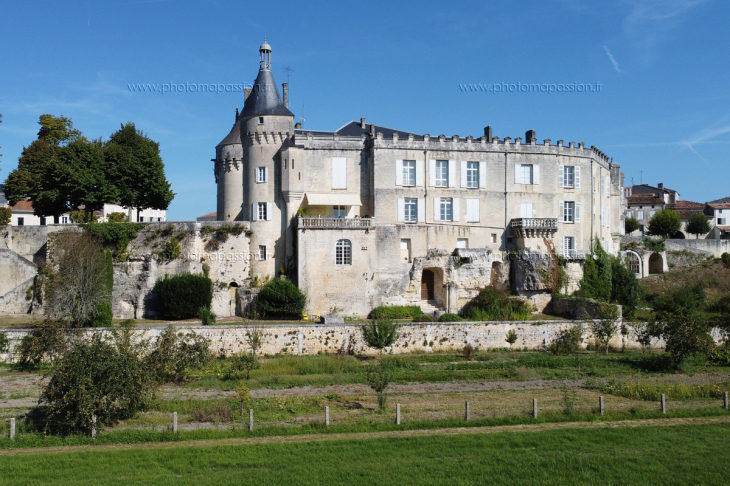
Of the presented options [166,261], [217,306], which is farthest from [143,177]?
[217,306]

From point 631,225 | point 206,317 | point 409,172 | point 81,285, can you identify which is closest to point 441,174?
point 409,172

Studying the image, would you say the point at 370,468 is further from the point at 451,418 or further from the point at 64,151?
the point at 64,151

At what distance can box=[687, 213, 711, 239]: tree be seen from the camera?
60844 millimetres

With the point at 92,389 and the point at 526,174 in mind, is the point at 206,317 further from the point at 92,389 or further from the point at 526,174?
A: the point at 526,174

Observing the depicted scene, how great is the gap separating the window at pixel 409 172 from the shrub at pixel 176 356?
53.2 ft

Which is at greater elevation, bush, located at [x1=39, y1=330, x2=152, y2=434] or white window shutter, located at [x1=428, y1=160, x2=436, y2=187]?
white window shutter, located at [x1=428, y1=160, x2=436, y2=187]

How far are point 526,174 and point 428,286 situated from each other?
932 centimetres

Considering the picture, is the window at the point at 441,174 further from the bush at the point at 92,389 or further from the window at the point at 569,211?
the bush at the point at 92,389

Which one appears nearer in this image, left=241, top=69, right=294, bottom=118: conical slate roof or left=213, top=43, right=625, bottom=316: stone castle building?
left=213, top=43, right=625, bottom=316: stone castle building

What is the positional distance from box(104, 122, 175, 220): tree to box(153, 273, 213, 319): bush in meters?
9.84

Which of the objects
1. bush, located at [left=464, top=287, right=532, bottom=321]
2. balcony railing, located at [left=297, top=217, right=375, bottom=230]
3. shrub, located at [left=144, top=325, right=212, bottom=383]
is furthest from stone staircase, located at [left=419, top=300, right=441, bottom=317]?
shrub, located at [left=144, top=325, right=212, bottom=383]

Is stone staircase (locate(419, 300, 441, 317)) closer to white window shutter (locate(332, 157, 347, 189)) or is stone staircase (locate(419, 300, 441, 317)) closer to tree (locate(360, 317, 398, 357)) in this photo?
tree (locate(360, 317, 398, 357))

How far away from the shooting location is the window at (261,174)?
119 ft

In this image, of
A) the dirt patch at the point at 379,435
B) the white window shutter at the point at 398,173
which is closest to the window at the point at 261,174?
the white window shutter at the point at 398,173
